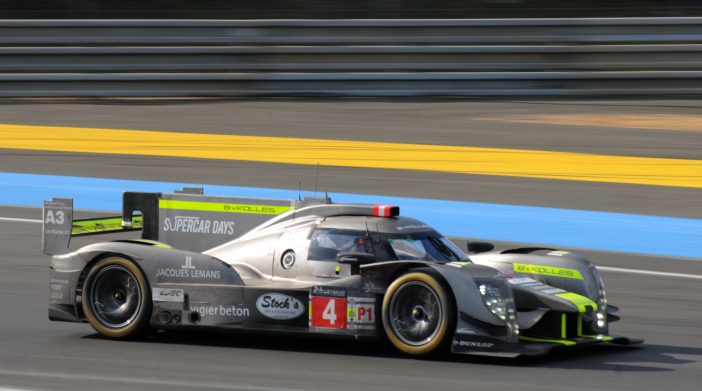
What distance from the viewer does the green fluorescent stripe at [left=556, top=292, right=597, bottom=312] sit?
294 inches

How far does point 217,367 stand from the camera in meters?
7.09

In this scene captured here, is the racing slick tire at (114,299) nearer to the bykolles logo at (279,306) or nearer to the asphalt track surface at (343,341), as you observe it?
the asphalt track surface at (343,341)

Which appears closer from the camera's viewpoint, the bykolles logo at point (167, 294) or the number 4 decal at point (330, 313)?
the number 4 decal at point (330, 313)

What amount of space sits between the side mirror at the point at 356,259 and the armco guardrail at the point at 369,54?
10362 millimetres

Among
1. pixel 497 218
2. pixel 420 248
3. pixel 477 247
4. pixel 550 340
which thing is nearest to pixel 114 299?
pixel 420 248

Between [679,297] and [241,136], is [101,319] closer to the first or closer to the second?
[679,297]

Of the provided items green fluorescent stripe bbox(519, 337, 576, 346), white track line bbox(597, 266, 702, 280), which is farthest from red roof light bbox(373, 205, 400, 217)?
white track line bbox(597, 266, 702, 280)

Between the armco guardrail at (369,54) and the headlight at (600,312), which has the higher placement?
the armco guardrail at (369,54)

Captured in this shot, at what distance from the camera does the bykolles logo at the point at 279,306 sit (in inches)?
292

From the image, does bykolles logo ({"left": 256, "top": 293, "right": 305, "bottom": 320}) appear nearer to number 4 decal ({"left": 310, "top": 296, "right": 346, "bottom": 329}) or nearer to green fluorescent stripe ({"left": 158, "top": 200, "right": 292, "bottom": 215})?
number 4 decal ({"left": 310, "top": 296, "right": 346, "bottom": 329})

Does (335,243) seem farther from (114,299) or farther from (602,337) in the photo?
(602,337)

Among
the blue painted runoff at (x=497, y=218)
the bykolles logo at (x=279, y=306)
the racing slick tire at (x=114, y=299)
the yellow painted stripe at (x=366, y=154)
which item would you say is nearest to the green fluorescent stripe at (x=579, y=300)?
the bykolles logo at (x=279, y=306)

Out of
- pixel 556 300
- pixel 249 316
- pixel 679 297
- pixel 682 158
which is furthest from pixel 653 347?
pixel 682 158

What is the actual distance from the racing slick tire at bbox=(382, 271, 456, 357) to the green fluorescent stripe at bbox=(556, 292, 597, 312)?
2.72ft
